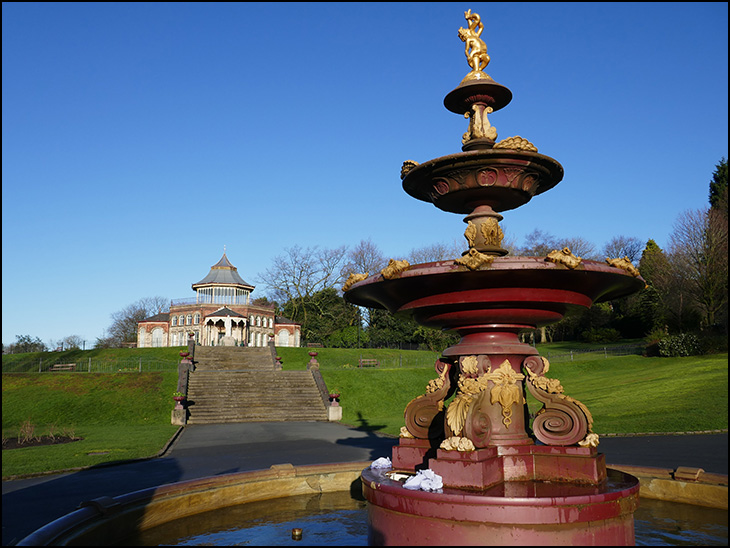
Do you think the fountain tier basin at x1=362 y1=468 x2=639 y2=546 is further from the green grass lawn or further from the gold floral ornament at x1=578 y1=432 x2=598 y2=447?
the green grass lawn

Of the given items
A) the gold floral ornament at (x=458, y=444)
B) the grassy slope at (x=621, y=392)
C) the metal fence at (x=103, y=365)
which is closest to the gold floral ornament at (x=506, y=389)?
the gold floral ornament at (x=458, y=444)

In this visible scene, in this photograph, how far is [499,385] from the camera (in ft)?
19.9

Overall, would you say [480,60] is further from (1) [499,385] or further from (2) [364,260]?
(2) [364,260]

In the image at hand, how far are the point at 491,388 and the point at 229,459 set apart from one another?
877cm

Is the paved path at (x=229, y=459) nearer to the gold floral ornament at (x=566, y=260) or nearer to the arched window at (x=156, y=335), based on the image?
the gold floral ornament at (x=566, y=260)

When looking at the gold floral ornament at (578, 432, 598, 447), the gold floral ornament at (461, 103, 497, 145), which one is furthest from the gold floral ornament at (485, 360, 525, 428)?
the gold floral ornament at (461, 103, 497, 145)

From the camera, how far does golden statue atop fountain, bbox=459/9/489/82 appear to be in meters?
7.28

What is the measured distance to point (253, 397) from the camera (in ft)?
86.0

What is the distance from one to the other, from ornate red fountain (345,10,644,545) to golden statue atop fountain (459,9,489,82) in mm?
42

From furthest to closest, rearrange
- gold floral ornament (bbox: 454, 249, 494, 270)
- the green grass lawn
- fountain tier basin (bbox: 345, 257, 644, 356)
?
the green grass lawn, fountain tier basin (bbox: 345, 257, 644, 356), gold floral ornament (bbox: 454, 249, 494, 270)

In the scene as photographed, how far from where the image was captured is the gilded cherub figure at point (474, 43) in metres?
7.29

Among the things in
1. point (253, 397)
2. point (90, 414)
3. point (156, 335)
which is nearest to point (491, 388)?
point (253, 397)

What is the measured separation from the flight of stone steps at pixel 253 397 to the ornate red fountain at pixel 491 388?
18.4 metres

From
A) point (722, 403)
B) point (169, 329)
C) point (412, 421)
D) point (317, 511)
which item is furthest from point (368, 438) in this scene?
point (169, 329)
